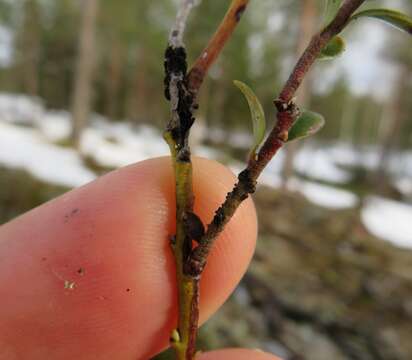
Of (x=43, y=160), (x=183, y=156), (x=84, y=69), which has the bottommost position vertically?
(x=43, y=160)

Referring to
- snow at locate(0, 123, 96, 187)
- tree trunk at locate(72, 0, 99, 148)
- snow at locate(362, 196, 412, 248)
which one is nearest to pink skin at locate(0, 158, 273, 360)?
snow at locate(0, 123, 96, 187)

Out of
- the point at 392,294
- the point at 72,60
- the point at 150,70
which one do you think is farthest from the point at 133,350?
the point at 150,70

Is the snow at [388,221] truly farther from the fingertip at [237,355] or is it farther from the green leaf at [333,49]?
the green leaf at [333,49]

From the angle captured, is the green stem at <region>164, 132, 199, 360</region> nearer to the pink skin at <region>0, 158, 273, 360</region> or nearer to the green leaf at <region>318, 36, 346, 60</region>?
the pink skin at <region>0, 158, 273, 360</region>

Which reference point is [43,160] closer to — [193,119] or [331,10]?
[193,119]

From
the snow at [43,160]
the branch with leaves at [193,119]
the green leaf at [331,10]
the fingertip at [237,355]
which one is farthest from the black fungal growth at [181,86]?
the snow at [43,160]

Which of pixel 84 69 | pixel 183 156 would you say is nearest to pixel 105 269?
pixel 183 156
